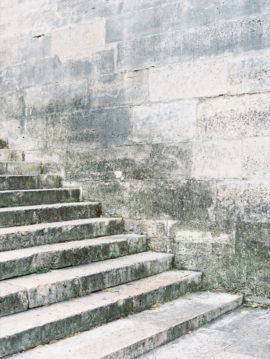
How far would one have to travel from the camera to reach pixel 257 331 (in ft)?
13.2

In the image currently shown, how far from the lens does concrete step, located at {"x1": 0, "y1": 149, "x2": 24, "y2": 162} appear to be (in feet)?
21.8

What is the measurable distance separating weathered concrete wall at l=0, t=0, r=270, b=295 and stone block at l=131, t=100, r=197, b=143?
0.04 feet

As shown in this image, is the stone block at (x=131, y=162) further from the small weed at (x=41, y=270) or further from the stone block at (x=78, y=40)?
the small weed at (x=41, y=270)

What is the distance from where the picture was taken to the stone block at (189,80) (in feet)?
16.4

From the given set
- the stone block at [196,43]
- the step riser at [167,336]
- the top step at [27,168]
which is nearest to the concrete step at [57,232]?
the top step at [27,168]

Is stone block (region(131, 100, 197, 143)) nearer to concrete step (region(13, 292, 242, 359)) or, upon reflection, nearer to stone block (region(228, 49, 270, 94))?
stone block (region(228, 49, 270, 94))

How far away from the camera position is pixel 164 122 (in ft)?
17.6

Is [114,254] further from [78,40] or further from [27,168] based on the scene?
[78,40]

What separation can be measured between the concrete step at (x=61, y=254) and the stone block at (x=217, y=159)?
108 centimetres

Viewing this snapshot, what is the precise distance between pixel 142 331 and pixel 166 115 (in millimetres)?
2580

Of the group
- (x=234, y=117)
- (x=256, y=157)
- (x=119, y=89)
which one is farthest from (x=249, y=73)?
(x=119, y=89)

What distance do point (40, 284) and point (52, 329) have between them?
1.47 ft

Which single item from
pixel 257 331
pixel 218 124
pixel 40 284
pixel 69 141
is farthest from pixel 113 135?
pixel 257 331

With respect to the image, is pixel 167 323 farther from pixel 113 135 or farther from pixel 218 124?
pixel 113 135
